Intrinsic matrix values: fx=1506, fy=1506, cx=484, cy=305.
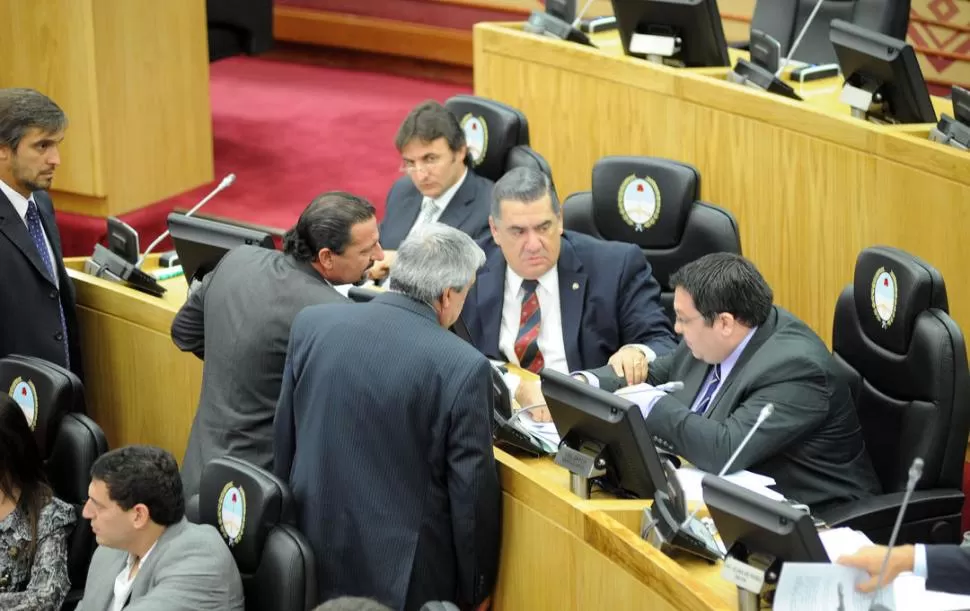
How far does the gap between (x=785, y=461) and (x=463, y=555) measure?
0.71m

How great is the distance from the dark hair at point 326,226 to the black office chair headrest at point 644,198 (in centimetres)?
108

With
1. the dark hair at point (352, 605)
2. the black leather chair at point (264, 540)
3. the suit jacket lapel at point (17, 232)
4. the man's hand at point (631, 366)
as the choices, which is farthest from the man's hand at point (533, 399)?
the suit jacket lapel at point (17, 232)

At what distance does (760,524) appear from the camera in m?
2.33

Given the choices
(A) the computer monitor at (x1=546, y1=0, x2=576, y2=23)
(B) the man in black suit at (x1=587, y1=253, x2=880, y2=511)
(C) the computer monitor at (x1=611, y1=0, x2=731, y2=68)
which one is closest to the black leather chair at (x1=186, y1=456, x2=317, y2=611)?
(B) the man in black suit at (x1=587, y1=253, x2=880, y2=511)

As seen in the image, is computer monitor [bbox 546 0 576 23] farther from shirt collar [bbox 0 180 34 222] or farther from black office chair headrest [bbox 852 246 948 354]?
black office chair headrest [bbox 852 246 948 354]

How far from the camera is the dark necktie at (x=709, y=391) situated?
3264 mm

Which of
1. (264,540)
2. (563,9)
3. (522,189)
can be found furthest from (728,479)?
(563,9)

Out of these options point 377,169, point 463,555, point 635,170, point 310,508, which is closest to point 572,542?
point 463,555

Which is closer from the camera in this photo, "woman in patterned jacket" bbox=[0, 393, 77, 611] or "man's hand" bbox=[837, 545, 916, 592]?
"man's hand" bbox=[837, 545, 916, 592]

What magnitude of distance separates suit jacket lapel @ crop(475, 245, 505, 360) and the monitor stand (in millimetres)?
957

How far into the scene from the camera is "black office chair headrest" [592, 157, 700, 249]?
406cm

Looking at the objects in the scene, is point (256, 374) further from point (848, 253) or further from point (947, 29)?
point (947, 29)

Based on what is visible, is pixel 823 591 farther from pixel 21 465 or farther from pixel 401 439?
pixel 21 465

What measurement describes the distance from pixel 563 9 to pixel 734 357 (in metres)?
2.94
